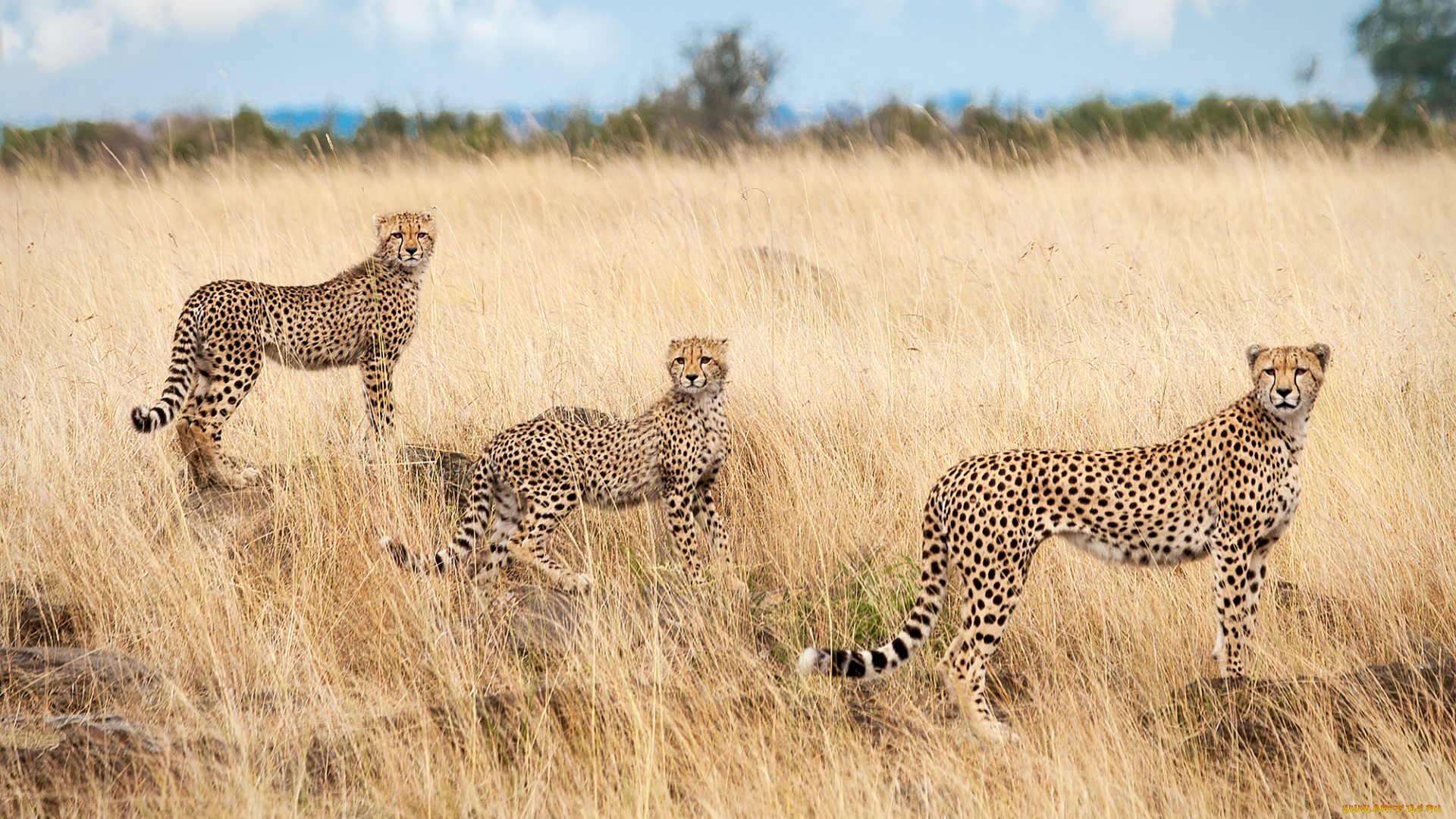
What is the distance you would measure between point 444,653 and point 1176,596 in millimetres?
2197

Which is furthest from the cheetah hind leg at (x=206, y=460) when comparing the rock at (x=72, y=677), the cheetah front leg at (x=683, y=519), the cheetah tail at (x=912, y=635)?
the cheetah tail at (x=912, y=635)

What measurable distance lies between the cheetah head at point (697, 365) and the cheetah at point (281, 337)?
1262mm

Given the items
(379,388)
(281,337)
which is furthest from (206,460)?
(379,388)

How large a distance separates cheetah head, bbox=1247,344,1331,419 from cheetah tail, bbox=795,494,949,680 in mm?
965

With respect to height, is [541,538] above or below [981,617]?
above

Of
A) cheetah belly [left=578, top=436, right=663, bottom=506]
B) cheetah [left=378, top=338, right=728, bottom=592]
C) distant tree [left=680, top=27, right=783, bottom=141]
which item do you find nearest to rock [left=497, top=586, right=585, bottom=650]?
cheetah [left=378, top=338, right=728, bottom=592]

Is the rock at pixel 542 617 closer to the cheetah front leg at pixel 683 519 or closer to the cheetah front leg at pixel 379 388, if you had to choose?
→ the cheetah front leg at pixel 683 519

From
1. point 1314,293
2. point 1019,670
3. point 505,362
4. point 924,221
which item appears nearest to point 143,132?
point 924,221

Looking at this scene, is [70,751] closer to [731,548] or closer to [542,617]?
[542,617]

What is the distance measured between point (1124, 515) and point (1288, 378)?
60 centimetres

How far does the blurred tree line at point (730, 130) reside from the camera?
12.2 meters

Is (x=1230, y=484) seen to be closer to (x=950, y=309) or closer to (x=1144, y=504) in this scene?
(x=1144, y=504)

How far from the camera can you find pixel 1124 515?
10.2 feet

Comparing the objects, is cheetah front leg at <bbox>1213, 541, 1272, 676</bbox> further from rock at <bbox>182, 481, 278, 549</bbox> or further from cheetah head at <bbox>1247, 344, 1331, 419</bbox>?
rock at <bbox>182, 481, 278, 549</bbox>
